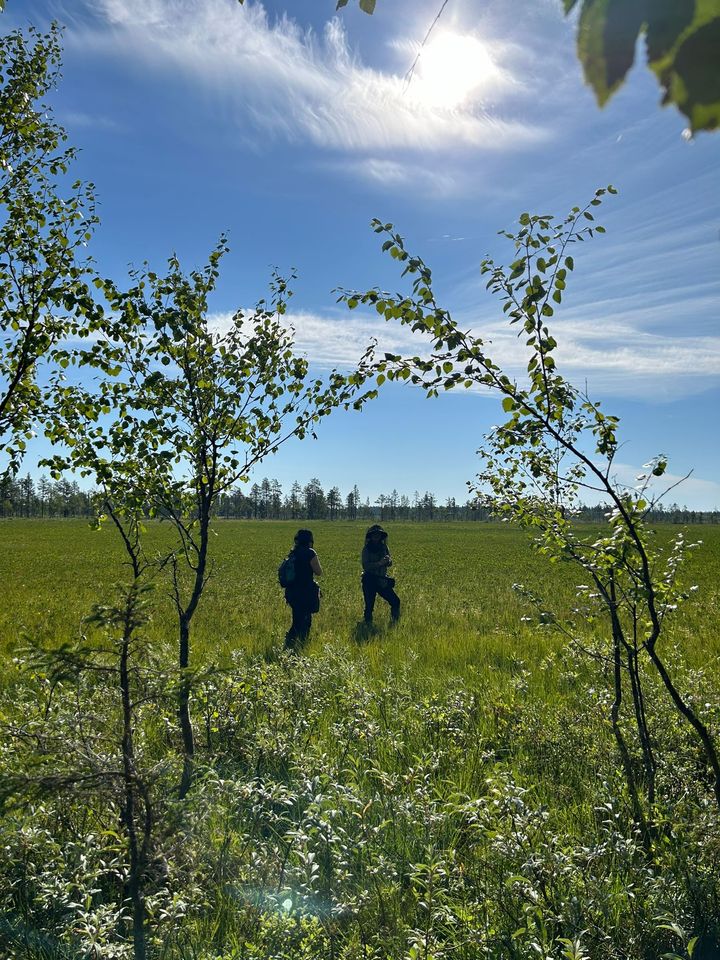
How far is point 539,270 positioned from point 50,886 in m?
4.02

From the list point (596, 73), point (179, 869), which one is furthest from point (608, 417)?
point (179, 869)

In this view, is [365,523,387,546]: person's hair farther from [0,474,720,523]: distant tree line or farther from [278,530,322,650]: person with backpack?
[0,474,720,523]: distant tree line

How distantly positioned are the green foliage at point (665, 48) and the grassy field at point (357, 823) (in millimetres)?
2859

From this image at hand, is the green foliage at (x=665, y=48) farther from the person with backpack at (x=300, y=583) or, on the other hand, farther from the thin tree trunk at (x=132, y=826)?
the person with backpack at (x=300, y=583)

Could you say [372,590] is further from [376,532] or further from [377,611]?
A: [377,611]

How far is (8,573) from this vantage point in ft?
75.7

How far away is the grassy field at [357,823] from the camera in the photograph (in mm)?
2998

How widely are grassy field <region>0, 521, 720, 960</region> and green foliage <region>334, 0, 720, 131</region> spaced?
2.86 metres

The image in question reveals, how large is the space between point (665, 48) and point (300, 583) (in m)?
9.79

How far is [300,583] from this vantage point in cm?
1013

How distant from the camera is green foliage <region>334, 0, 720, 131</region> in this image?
0.68 meters

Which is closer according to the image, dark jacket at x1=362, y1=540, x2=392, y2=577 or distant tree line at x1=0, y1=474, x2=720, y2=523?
dark jacket at x1=362, y1=540, x2=392, y2=577

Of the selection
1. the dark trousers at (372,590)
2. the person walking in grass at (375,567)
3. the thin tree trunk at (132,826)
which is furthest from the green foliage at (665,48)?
the dark trousers at (372,590)

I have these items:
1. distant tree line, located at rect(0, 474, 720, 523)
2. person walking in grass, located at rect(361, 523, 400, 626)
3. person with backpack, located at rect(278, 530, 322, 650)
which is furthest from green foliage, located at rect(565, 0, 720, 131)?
distant tree line, located at rect(0, 474, 720, 523)
